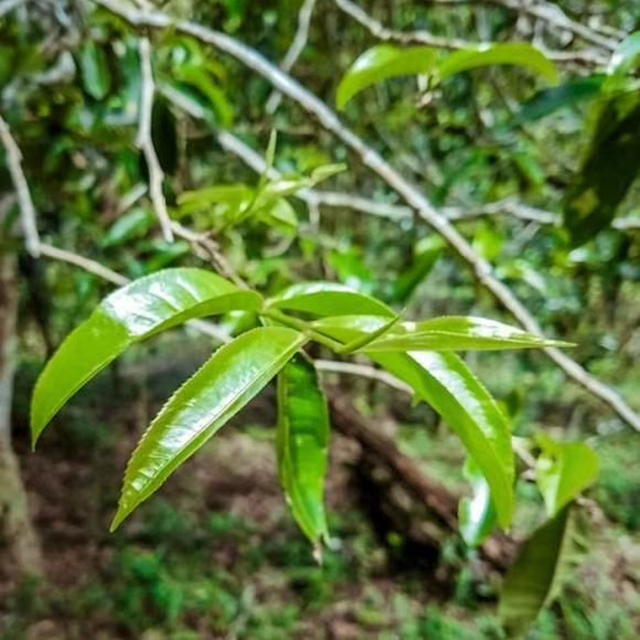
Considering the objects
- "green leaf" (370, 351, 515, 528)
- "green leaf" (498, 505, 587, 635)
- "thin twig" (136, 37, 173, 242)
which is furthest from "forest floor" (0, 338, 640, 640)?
"green leaf" (370, 351, 515, 528)

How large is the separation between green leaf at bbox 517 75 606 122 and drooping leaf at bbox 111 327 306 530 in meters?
0.37

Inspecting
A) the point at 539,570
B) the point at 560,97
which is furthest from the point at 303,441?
the point at 560,97

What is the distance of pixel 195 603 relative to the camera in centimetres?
225

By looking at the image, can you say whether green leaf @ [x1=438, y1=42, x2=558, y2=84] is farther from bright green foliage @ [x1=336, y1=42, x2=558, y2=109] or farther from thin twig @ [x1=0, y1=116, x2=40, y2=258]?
thin twig @ [x1=0, y1=116, x2=40, y2=258]

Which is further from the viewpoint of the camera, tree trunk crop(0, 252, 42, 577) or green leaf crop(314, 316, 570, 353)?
tree trunk crop(0, 252, 42, 577)

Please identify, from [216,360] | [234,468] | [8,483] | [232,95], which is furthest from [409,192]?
[234,468]

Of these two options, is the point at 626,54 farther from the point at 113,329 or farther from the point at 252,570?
the point at 252,570

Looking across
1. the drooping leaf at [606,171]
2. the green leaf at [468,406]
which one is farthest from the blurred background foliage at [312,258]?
the green leaf at [468,406]

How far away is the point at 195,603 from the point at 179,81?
1695 millimetres

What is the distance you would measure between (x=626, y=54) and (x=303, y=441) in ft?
→ 0.93

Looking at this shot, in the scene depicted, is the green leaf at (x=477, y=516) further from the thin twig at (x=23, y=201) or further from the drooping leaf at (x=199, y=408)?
the thin twig at (x=23, y=201)

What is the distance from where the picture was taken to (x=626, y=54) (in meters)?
0.45

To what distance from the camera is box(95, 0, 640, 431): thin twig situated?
565 mm

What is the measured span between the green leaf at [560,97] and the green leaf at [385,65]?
0.11 m
